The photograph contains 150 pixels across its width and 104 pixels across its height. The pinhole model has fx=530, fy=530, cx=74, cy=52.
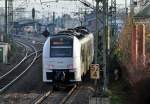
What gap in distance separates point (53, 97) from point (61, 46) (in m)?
3.49

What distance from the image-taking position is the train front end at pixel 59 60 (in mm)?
27703

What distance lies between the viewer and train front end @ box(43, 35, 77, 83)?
27.7m

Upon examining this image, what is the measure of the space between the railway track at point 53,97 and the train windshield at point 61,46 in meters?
1.97

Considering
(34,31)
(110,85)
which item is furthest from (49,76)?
(34,31)

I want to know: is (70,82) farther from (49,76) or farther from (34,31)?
(34,31)

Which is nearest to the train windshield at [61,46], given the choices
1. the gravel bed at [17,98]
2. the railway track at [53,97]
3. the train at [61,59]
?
the train at [61,59]

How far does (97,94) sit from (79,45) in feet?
27.3

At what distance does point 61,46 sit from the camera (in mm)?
28031

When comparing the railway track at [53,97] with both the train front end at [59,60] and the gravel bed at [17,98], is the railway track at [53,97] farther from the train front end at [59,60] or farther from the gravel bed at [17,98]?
the train front end at [59,60]

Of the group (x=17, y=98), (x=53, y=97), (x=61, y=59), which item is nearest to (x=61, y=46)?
(x=61, y=59)

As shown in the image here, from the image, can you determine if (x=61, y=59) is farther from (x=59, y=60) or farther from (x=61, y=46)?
(x=61, y=46)

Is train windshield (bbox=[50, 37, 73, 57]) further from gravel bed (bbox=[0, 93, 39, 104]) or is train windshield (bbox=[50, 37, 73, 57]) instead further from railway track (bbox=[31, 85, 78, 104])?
gravel bed (bbox=[0, 93, 39, 104])

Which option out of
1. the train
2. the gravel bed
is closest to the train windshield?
the train

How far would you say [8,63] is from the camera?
1811 inches
